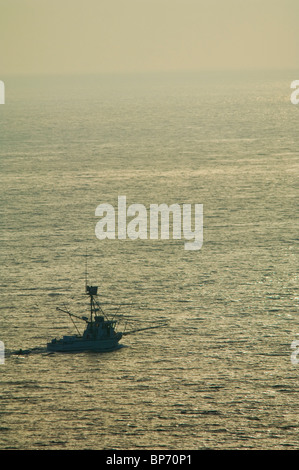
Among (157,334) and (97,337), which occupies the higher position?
(157,334)

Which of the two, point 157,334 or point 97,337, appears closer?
point 97,337

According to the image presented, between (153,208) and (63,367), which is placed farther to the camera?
(153,208)

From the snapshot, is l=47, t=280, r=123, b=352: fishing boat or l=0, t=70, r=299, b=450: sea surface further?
l=47, t=280, r=123, b=352: fishing boat

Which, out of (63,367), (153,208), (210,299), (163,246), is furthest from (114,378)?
(153,208)

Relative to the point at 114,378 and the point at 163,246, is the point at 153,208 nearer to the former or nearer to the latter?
the point at 163,246

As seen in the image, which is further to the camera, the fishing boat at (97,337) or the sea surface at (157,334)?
the fishing boat at (97,337)
